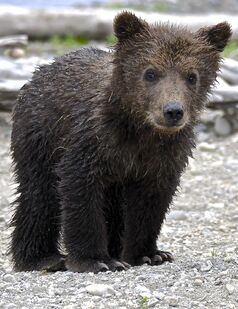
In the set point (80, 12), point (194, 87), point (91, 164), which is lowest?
point (80, 12)

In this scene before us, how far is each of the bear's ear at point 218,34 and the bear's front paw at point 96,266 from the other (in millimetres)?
1726

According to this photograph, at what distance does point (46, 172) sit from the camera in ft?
26.1

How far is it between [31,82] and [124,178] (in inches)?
49.1

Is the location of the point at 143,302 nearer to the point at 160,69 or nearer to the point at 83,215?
the point at 83,215

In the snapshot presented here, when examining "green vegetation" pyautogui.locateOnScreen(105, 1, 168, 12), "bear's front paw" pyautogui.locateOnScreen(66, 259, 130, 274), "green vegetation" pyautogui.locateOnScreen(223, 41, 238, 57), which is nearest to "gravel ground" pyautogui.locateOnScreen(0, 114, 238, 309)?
"bear's front paw" pyautogui.locateOnScreen(66, 259, 130, 274)

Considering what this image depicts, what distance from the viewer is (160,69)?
23.5ft

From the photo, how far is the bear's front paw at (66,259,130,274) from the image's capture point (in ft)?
24.2

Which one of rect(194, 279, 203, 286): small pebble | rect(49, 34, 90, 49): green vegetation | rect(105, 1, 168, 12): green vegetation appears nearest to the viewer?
rect(194, 279, 203, 286): small pebble

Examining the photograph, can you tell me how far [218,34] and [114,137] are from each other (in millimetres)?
1109

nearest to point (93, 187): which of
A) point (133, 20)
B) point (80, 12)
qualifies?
point (133, 20)

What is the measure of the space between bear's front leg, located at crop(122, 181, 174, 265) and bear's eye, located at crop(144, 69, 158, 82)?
813 millimetres

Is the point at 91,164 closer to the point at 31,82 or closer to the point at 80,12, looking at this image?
the point at 31,82

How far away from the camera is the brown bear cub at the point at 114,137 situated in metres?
7.22

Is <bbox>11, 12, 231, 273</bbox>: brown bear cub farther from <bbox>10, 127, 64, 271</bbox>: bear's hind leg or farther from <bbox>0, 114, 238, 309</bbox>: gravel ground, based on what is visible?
<bbox>0, 114, 238, 309</bbox>: gravel ground
